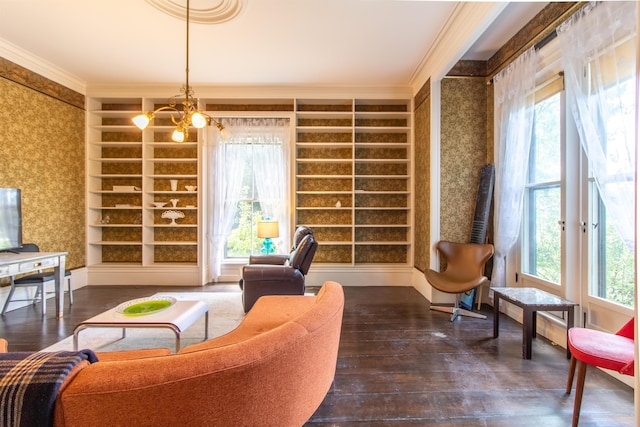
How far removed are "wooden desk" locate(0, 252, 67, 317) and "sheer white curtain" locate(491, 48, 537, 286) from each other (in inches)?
193

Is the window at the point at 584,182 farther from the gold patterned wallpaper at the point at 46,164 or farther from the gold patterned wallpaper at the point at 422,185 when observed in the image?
the gold patterned wallpaper at the point at 46,164

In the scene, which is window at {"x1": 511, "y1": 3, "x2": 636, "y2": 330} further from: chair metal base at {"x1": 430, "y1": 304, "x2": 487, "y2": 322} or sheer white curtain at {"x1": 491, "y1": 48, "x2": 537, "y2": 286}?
chair metal base at {"x1": 430, "y1": 304, "x2": 487, "y2": 322}

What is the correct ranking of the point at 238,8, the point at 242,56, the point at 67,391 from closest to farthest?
the point at 67,391 < the point at 238,8 < the point at 242,56

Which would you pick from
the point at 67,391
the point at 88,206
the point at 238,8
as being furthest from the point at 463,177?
the point at 88,206

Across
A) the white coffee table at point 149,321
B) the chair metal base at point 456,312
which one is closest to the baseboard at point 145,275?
the white coffee table at point 149,321

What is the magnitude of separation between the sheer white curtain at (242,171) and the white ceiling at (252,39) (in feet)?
2.43

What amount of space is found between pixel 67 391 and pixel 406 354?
2246 millimetres

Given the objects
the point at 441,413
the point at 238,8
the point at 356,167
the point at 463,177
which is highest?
the point at 238,8

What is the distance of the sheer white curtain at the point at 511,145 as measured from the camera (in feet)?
9.43

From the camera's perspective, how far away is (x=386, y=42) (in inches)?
125

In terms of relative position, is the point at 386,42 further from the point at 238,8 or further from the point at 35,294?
the point at 35,294

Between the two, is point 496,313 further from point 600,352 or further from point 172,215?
point 172,215

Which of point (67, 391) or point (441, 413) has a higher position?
point (67, 391)

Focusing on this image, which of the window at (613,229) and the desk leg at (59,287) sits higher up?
the window at (613,229)
